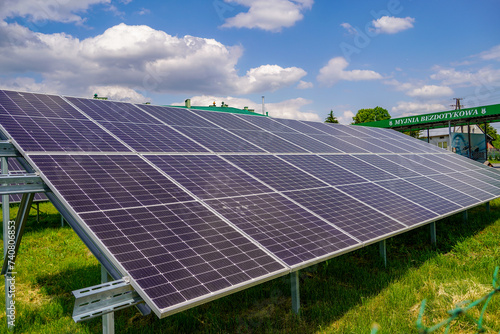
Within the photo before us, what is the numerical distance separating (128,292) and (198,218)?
1759 mm

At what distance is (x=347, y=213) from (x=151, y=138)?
16.6 feet

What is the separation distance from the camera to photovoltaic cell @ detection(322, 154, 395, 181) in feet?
35.4

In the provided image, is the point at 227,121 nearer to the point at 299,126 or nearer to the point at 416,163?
the point at 299,126

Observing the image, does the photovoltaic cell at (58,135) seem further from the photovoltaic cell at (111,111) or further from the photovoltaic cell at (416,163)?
the photovoltaic cell at (416,163)

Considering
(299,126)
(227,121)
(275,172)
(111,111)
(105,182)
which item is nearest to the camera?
(105,182)

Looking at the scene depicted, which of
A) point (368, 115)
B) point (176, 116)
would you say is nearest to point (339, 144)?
point (176, 116)

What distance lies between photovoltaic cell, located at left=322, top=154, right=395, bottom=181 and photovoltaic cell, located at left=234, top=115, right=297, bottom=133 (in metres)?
2.86

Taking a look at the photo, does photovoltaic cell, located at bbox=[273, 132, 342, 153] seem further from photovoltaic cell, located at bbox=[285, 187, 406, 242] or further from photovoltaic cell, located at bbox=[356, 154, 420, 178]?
photovoltaic cell, located at bbox=[285, 187, 406, 242]

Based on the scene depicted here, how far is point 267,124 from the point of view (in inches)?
569

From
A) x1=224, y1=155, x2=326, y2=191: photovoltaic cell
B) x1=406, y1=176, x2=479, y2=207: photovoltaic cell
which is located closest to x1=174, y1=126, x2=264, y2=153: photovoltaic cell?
x1=224, y1=155, x2=326, y2=191: photovoltaic cell

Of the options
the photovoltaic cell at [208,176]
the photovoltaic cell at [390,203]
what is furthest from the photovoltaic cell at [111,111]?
the photovoltaic cell at [390,203]

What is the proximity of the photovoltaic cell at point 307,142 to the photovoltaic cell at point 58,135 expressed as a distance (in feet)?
21.3

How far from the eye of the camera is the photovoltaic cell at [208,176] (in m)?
6.73

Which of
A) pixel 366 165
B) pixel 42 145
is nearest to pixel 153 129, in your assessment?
pixel 42 145
